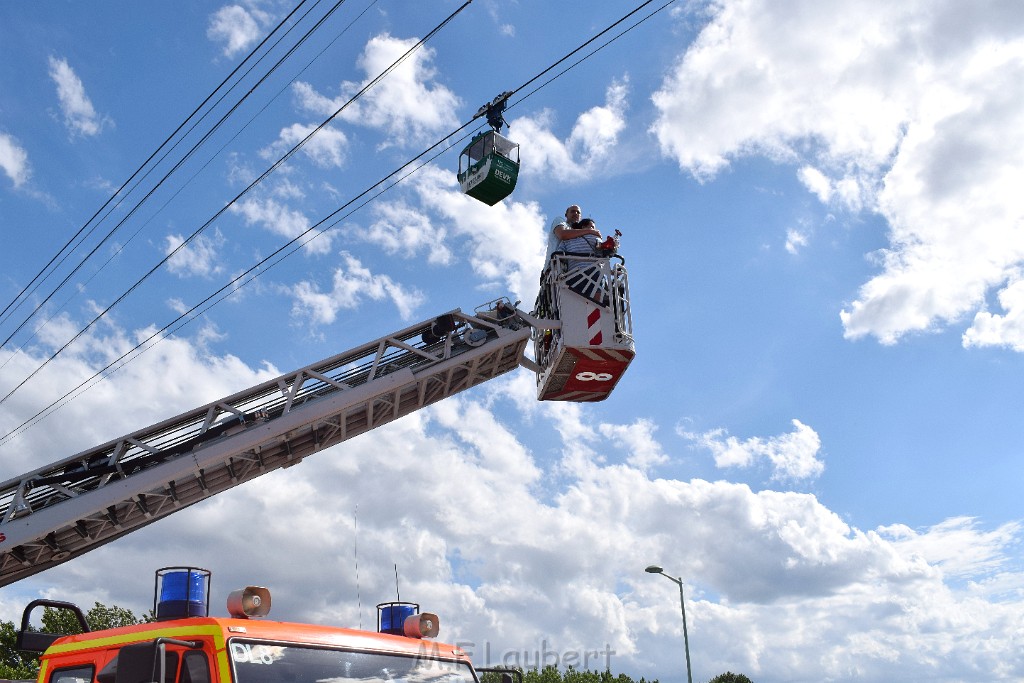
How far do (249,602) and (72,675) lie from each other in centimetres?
171

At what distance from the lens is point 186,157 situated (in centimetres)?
1536

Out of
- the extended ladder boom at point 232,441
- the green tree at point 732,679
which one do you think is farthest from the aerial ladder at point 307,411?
the green tree at point 732,679

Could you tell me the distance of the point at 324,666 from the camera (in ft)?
17.6

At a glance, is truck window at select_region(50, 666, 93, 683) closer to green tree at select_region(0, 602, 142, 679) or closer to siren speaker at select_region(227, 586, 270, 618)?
siren speaker at select_region(227, 586, 270, 618)

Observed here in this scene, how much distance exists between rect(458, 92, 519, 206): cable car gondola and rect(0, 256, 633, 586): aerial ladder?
1.87m

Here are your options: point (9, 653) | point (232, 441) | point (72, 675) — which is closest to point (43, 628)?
point (9, 653)

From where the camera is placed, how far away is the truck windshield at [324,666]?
16.4ft

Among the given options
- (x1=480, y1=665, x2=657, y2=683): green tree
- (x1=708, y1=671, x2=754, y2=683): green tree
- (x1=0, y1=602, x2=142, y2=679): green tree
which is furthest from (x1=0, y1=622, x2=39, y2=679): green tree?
(x1=708, y1=671, x2=754, y2=683): green tree

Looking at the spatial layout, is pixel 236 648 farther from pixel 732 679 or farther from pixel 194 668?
pixel 732 679

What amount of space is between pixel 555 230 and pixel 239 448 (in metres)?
7.17

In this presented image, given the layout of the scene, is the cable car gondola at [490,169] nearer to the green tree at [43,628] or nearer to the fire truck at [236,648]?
the fire truck at [236,648]

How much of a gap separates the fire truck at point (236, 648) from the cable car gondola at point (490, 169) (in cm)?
1078

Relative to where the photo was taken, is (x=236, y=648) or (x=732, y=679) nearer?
(x=236, y=648)

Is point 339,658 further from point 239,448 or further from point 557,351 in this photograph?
point 557,351
